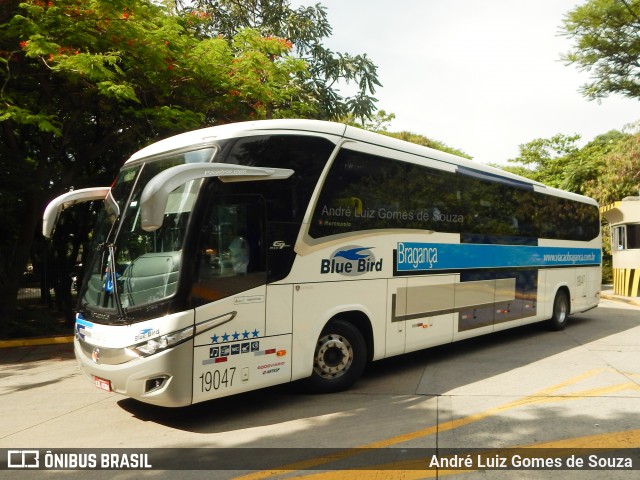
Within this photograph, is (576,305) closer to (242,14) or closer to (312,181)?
(312,181)

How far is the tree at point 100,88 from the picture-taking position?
30.0 feet

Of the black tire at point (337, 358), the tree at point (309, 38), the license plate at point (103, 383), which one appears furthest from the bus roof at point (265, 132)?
the tree at point (309, 38)

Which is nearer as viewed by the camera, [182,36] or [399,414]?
[399,414]

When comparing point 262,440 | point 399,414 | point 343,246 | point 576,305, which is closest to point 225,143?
point 343,246

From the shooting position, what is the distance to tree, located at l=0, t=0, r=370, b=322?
916cm

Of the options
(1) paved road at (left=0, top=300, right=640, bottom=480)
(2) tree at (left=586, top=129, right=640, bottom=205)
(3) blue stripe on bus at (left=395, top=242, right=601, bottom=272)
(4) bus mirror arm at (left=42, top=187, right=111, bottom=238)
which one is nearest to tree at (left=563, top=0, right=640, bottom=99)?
(2) tree at (left=586, top=129, right=640, bottom=205)

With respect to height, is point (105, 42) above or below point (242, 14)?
below

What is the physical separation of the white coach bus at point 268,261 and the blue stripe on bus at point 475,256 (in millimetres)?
35

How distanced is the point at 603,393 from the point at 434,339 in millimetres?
2403

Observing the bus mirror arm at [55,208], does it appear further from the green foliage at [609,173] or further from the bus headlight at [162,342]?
the green foliage at [609,173]

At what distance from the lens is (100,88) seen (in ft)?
30.4

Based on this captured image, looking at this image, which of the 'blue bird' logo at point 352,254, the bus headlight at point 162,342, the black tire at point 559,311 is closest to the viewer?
the bus headlight at point 162,342

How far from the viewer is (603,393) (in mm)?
6254

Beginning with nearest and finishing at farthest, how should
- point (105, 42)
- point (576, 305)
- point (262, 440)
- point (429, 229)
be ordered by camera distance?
point (262, 440)
point (429, 229)
point (105, 42)
point (576, 305)
